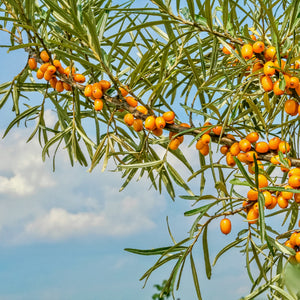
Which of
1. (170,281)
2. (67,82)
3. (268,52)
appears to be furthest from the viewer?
(67,82)

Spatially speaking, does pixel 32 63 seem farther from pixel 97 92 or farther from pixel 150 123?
pixel 150 123

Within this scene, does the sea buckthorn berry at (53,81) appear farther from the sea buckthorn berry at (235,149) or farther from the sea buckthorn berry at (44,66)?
the sea buckthorn berry at (235,149)

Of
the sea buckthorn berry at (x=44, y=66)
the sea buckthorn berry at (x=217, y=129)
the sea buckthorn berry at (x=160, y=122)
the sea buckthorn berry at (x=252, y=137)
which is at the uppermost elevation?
the sea buckthorn berry at (x=44, y=66)

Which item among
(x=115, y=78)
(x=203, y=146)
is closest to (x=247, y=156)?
(x=203, y=146)

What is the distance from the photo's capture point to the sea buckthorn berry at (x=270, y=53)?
1.04 metres

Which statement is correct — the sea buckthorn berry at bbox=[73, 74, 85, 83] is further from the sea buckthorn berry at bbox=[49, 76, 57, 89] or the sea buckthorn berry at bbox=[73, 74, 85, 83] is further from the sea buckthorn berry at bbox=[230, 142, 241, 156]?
the sea buckthorn berry at bbox=[230, 142, 241, 156]

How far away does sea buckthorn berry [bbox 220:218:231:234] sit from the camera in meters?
1.07

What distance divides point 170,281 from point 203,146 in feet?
1.30

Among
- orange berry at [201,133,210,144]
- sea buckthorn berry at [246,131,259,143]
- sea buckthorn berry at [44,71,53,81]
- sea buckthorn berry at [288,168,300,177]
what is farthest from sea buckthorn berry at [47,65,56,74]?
sea buckthorn berry at [288,168,300,177]

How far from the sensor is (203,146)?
3.74ft

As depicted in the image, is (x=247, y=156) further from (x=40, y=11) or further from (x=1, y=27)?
(x=1, y=27)

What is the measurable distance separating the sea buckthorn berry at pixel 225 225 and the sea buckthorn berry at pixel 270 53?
0.43 meters

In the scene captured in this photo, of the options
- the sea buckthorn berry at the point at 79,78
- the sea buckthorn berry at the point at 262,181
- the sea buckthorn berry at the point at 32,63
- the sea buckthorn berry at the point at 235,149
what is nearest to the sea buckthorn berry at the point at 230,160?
the sea buckthorn berry at the point at 235,149

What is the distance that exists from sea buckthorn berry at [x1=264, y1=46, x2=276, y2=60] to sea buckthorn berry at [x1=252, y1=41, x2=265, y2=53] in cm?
2
